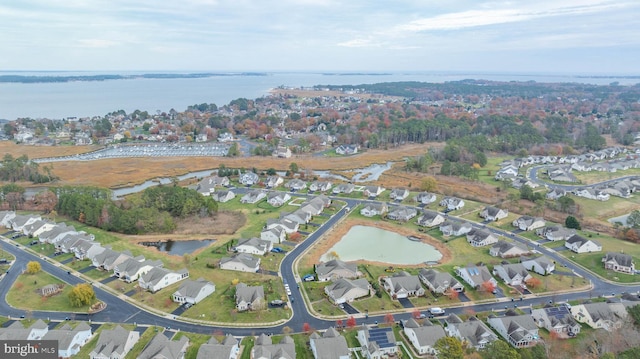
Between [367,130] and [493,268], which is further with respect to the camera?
[367,130]

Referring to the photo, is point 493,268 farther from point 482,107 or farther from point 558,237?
point 482,107

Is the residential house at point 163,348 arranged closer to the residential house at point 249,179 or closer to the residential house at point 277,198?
the residential house at point 277,198

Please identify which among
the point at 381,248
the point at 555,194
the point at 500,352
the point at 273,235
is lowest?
the point at 381,248

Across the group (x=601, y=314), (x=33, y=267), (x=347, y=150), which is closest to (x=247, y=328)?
(x=33, y=267)

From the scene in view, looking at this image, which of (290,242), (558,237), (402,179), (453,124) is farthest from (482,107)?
(290,242)

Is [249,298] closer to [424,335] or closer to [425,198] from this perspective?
[424,335]

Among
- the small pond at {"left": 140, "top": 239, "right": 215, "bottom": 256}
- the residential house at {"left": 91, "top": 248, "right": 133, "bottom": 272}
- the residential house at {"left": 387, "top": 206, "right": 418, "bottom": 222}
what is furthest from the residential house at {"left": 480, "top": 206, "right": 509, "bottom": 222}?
the residential house at {"left": 91, "top": 248, "right": 133, "bottom": 272}

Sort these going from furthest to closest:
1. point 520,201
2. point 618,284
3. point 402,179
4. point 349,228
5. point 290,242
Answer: point 402,179 → point 520,201 → point 349,228 → point 290,242 → point 618,284

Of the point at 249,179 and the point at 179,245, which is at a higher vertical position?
the point at 249,179
